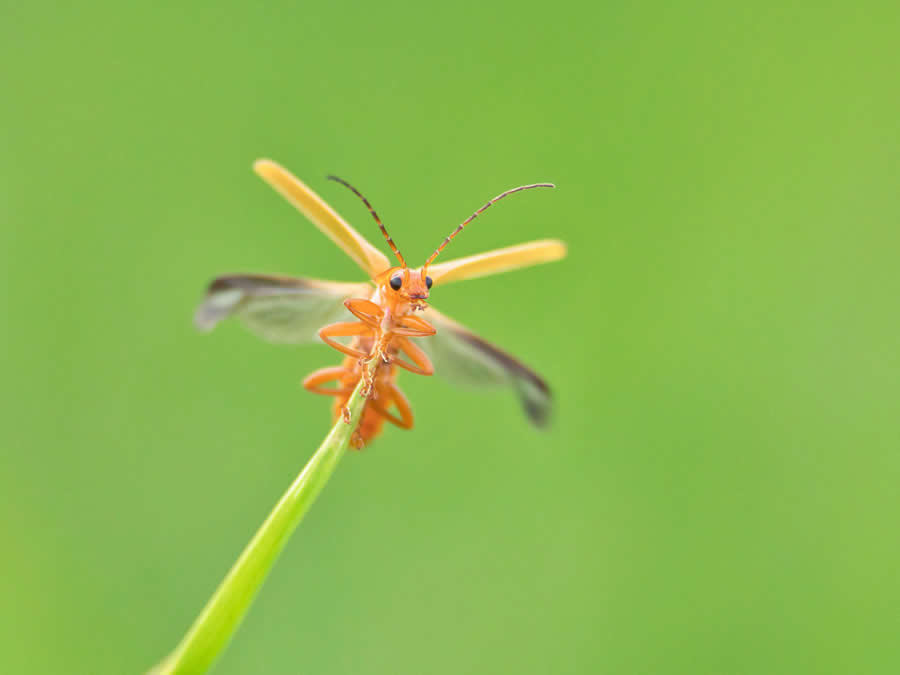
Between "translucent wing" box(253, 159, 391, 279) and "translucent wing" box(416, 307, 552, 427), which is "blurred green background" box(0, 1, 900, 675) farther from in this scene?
"translucent wing" box(253, 159, 391, 279)

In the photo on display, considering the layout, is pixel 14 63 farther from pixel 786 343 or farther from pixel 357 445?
pixel 786 343

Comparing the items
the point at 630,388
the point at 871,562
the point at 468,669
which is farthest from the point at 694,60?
the point at 468,669

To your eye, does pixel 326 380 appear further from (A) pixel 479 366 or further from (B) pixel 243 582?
(B) pixel 243 582

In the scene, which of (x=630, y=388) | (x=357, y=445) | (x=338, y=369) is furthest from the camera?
(x=630, y=388)

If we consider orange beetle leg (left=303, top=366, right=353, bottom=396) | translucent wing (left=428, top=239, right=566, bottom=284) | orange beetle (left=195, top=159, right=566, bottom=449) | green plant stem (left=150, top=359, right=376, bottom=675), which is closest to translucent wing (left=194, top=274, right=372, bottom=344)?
orange beetle (left=195, top=159, right=566, bottom=449)

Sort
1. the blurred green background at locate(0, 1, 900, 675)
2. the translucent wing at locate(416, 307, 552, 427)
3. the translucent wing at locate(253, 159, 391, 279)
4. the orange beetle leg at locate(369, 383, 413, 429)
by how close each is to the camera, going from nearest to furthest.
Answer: the translucent wing at locate(253, 159, 391, 279) → the orange beetle leg at locate(369, 383, 413, 429) → the translucent wing at locate(416, 307, 552, 427) → the blurred green background at locate(0, 1, 900, 675)

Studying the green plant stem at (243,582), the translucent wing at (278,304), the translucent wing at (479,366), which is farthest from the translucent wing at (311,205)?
the green plant stem at (243,582)

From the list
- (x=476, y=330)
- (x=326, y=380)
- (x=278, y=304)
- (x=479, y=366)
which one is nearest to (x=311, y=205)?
(x=326, y=380)
